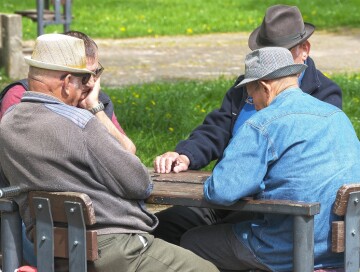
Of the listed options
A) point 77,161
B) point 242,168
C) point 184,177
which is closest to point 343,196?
point 242,168

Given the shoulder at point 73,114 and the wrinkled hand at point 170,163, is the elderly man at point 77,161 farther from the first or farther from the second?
the wrinkled hand at point 170,163

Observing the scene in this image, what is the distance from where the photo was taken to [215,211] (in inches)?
199

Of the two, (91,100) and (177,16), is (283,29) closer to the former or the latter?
(91,100)

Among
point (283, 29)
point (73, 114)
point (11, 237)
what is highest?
point (283, 29)

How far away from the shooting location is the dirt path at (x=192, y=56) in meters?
12.7

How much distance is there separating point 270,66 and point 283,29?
1000mm

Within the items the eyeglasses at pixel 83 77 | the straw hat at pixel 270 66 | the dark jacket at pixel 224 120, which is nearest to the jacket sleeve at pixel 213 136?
the dark jacket at pixel 224 120

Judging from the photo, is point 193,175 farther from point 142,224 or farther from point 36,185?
point 36,185

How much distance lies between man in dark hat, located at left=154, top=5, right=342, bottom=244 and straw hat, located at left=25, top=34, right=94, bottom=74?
2.94ft

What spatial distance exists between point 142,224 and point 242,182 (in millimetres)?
456

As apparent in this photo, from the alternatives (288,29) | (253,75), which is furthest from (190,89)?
(253,75)

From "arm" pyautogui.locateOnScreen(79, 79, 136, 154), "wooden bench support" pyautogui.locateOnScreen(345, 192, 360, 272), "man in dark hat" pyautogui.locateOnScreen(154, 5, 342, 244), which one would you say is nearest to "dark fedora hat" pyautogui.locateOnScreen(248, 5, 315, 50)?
"man in dark hat" pyautogui.locateOnScreen(154, 5, 342, 244)

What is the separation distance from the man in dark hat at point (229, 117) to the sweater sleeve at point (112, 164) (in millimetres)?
824

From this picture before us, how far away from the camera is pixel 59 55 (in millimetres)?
4121
